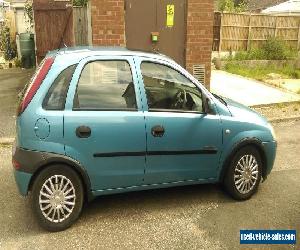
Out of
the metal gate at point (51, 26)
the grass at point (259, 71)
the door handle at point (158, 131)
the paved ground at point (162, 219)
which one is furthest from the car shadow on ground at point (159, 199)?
the grass at point (259, 71)

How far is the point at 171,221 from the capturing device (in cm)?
445

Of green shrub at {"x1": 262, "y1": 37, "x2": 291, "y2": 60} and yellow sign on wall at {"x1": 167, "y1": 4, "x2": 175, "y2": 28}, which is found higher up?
yellow sign on wall at {"x1": 167, "y1": 4, "x2": 175, "y2": 28}

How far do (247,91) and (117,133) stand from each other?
7830 millimetres

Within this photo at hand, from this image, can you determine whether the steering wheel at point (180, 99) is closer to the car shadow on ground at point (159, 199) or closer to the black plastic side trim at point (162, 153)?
the black plastic side trim at point (162, 153)

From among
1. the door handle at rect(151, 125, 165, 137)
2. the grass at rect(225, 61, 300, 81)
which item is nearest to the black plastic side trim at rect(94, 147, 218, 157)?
the door handle at rect(151, 125, 165, 137)

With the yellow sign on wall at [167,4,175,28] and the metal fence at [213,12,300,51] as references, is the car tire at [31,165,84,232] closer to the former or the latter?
the yellow sign on wall at [167,4,175,28]

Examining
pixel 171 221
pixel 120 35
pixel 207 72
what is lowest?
pixel 171 221

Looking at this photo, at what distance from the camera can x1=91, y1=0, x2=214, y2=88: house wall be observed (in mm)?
8656

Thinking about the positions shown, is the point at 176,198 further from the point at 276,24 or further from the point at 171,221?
the point at 276,24

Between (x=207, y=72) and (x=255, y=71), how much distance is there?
6005 mm

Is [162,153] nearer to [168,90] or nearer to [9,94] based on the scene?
[168,90]

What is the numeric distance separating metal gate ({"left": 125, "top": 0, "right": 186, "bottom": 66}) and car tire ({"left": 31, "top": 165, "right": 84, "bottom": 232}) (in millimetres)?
5390

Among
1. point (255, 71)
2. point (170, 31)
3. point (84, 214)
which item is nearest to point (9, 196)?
point (84, 214)

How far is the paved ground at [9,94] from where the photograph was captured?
764cm
